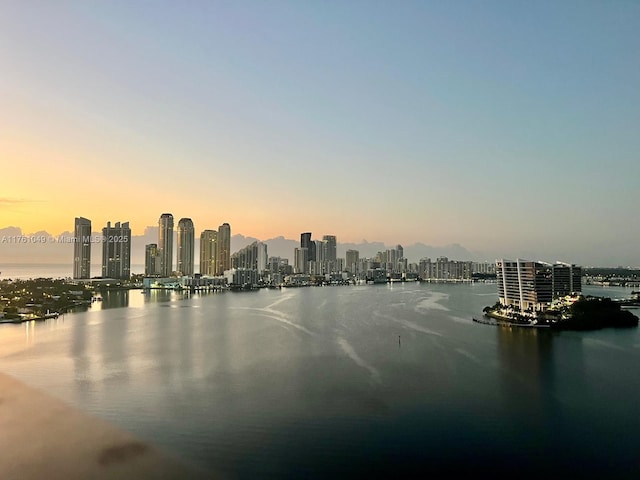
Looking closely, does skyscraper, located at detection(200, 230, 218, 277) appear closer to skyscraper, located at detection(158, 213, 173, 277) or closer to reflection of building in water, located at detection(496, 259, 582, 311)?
skyscraper, located at detection(158, 213, 173, 277)

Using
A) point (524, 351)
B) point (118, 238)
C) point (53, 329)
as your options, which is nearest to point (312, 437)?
point (524, 351)

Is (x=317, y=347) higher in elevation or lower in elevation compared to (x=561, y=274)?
lower

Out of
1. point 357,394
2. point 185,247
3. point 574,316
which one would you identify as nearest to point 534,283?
point 574,316

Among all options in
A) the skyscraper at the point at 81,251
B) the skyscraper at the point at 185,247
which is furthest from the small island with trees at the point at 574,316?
the skyscraper at the point at 185,247

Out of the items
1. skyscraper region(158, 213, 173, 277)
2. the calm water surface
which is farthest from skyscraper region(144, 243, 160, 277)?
the calm water surface

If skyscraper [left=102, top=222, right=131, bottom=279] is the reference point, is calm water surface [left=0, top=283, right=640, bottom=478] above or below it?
below

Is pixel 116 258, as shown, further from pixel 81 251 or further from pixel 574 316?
pixel 574 316

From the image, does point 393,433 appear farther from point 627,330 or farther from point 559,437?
point 627,330
